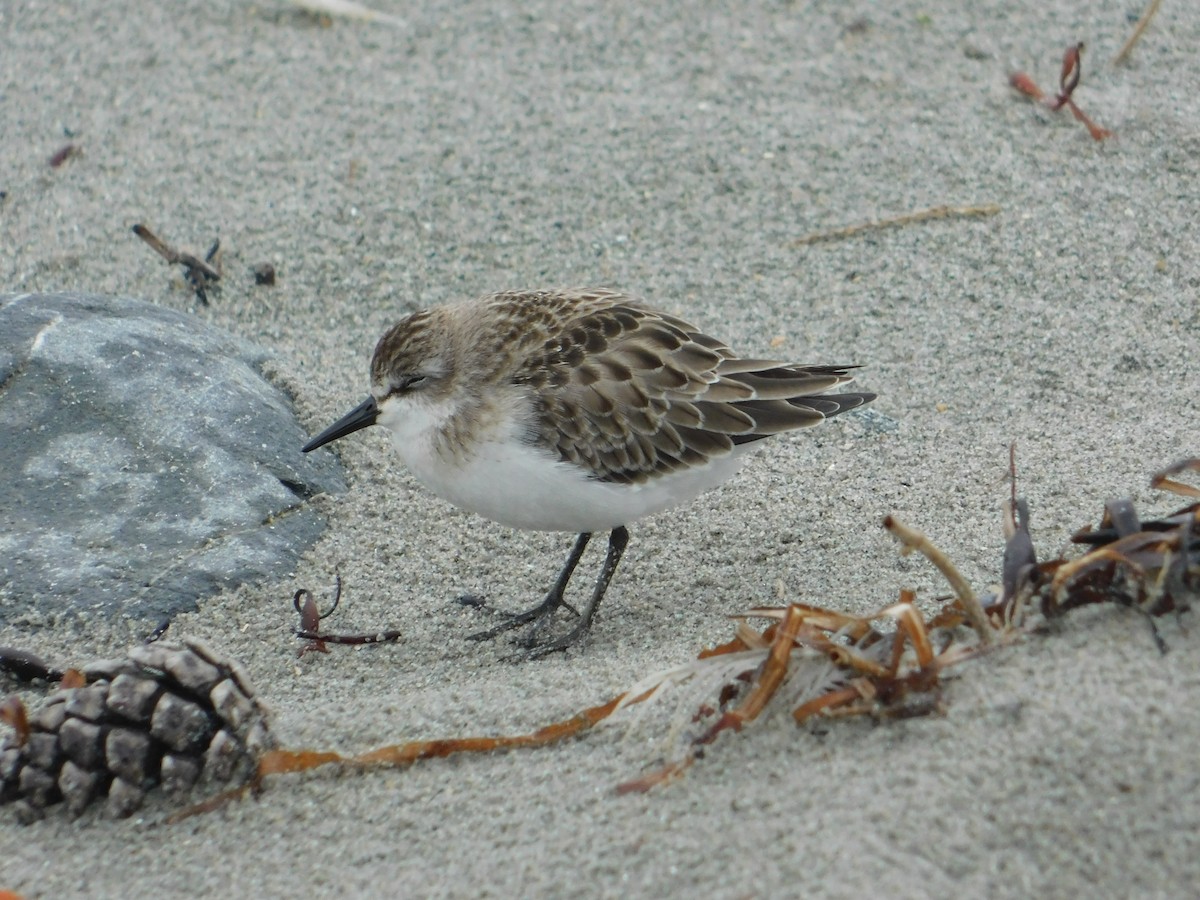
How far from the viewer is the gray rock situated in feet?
13.9

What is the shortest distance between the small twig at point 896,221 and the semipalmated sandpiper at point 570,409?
1.65 metres

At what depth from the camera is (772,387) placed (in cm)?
441

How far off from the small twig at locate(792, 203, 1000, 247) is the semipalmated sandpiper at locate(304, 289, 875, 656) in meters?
1.65

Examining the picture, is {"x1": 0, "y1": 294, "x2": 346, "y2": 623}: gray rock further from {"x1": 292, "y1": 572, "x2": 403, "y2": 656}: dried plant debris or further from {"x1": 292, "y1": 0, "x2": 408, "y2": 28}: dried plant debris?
{"x1": 292, "y1": 0, "x2": 408, "y2": 28}: dried plant debris

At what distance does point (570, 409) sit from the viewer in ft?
13.9

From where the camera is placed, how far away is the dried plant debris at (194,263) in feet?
19.2

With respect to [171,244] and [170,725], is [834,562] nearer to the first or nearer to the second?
[170,725]

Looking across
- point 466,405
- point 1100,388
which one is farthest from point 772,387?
point 1100,388

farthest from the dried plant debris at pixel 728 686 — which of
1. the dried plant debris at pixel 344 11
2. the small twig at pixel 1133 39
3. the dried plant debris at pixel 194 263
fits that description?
the dried plant debris at pixel 344 11

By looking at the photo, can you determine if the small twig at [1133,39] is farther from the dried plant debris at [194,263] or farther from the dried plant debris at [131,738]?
the dried plant debris at [131,738]

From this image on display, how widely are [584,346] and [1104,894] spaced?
8.17ft

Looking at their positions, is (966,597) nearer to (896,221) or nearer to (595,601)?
(595,601)

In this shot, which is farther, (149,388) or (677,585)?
(149,388)

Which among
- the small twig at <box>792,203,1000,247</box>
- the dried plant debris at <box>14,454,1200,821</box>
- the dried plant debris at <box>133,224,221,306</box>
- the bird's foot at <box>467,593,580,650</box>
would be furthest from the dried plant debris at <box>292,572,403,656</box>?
the small twig at <box>792,203,1000,247</box>
